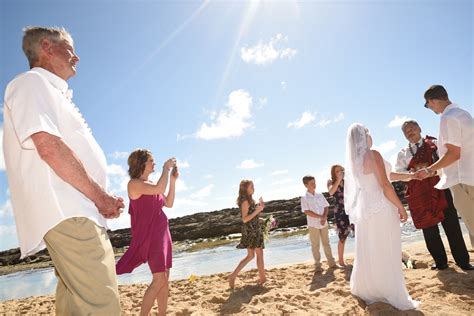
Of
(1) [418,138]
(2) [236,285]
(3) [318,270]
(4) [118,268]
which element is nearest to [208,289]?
(2) [236,285]

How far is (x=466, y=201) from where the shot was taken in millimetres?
4645

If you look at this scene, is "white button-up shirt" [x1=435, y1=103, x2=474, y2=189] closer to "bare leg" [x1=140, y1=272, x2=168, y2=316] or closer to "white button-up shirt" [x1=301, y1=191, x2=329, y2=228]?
"white button-up shirt" [x1=301, y1=191, x2=329, y2=228]

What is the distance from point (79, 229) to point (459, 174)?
482 cm

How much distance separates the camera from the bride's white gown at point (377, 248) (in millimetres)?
4121

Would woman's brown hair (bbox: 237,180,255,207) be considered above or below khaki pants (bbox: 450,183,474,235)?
above

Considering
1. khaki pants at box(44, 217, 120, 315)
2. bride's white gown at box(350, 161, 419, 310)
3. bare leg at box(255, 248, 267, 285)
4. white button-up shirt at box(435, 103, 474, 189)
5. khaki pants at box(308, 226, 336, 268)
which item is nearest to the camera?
khaki pants at box(44, 217, 120, 315)

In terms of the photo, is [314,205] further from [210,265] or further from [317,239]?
[210,265]

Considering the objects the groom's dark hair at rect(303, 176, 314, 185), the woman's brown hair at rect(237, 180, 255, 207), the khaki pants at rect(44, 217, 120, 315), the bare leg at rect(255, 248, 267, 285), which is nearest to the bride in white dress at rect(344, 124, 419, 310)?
the bare leg at rect(255, 248, 267, 285)

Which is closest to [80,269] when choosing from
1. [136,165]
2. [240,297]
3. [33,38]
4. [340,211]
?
[33,38]

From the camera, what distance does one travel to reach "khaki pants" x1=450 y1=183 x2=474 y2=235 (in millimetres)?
4605

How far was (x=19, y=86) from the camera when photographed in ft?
6.39

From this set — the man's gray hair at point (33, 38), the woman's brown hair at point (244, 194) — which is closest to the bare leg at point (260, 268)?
the woman's brown hair at point (244, 194)

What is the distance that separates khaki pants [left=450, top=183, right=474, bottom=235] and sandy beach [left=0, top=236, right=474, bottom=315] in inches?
29.7

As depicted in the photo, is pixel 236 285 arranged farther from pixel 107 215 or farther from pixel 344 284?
pixel 107 215
